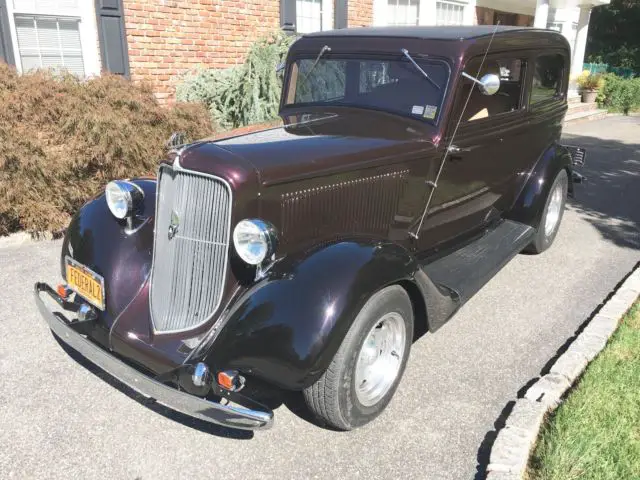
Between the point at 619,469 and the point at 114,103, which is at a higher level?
the point at 114,103

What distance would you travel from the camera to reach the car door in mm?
3461

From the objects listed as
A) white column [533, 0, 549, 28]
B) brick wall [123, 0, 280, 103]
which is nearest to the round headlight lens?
brick wall [123, 0, 280, 103]

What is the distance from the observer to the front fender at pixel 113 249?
9.12ft

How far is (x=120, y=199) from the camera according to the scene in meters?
2.96

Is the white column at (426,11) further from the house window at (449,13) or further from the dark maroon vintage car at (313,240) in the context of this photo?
the dark maroon vintage car at (313,240)

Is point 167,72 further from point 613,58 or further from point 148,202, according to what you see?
point 613,58

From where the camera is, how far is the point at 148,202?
3.21m

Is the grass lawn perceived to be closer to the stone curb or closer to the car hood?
the stone curb

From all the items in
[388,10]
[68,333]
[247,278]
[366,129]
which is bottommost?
[68,333]

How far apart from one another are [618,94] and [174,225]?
18.3m

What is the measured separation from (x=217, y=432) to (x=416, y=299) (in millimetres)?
1233

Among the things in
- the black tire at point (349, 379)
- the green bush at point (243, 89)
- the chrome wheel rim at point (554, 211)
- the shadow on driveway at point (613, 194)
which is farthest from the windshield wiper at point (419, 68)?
the green bush at point (243, 89)

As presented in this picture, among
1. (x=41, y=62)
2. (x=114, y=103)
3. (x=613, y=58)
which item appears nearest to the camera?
(x=114, y=103)

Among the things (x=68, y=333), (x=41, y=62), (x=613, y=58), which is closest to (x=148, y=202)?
(x=68, y=333)
